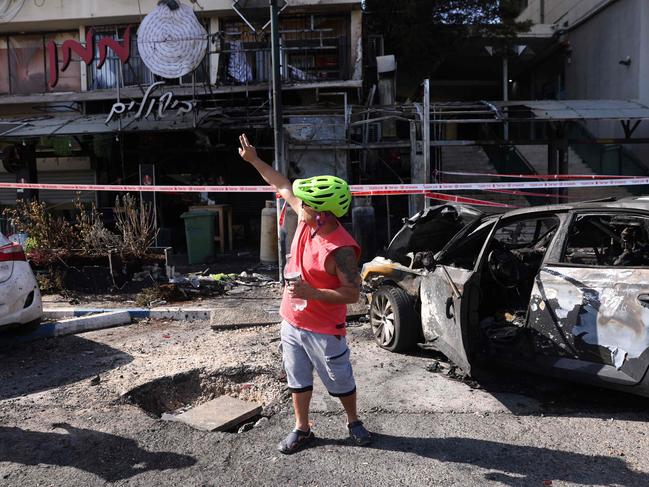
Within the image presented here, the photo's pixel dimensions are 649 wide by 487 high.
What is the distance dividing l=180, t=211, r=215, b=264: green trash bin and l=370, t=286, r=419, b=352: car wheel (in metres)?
6.63

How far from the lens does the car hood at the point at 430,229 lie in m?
5.70

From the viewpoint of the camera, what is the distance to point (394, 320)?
542cm

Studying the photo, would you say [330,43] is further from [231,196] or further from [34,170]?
[34,170]

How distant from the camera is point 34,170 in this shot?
15.5 m

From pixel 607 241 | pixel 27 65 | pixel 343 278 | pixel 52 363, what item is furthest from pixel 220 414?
pixel 27 65

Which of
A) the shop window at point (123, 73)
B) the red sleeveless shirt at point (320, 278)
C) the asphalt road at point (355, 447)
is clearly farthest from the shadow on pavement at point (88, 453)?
the shop window at point (123, 73)

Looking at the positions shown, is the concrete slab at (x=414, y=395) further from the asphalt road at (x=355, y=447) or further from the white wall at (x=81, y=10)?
the white wall at (x=81, y=10)

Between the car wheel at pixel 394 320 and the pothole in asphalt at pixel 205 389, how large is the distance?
123 cm

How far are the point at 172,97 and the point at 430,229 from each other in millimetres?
9981

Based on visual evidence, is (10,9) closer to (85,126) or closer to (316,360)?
(85,126)

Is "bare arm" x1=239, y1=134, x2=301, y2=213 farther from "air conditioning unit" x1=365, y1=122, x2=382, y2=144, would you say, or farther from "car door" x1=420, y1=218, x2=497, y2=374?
"air conditioning unit" x1=365, y1=122, x2=382, y2=144

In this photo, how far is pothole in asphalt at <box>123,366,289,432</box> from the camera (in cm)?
449

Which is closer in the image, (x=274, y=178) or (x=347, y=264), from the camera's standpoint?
(x=347, y=264)

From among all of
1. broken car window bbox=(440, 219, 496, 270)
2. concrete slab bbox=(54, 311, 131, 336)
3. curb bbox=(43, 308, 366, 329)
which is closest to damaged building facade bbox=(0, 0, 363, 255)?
curb bbox=(43, 308, 366, 329)
